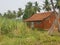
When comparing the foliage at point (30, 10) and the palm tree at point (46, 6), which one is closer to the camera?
the palm tree at point (46, 6)

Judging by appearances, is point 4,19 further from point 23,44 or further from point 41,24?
point 41,24

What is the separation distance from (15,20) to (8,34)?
160 cm

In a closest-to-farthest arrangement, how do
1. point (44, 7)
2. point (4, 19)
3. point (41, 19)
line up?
point (4, 19)
point (41, 19)
point (44, 7)

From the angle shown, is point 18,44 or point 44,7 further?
point 44,7

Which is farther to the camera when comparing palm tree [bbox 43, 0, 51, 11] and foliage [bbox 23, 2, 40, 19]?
foliage [bbox 23, 2, 40, 19]

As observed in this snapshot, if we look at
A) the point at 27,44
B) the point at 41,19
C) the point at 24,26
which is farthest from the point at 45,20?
the point at 27,44

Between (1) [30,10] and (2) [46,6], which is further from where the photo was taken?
(1) [30,10]

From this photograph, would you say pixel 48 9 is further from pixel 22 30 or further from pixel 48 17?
pixel 22 30

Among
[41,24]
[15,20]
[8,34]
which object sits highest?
[15,20]

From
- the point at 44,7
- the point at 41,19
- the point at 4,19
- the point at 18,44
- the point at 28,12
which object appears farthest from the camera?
the point at 28,12

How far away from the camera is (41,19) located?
137 ft

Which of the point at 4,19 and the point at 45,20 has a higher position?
the point at 4,19

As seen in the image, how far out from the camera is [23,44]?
12836mm

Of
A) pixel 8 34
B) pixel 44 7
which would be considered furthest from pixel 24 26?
pixel 44 7
